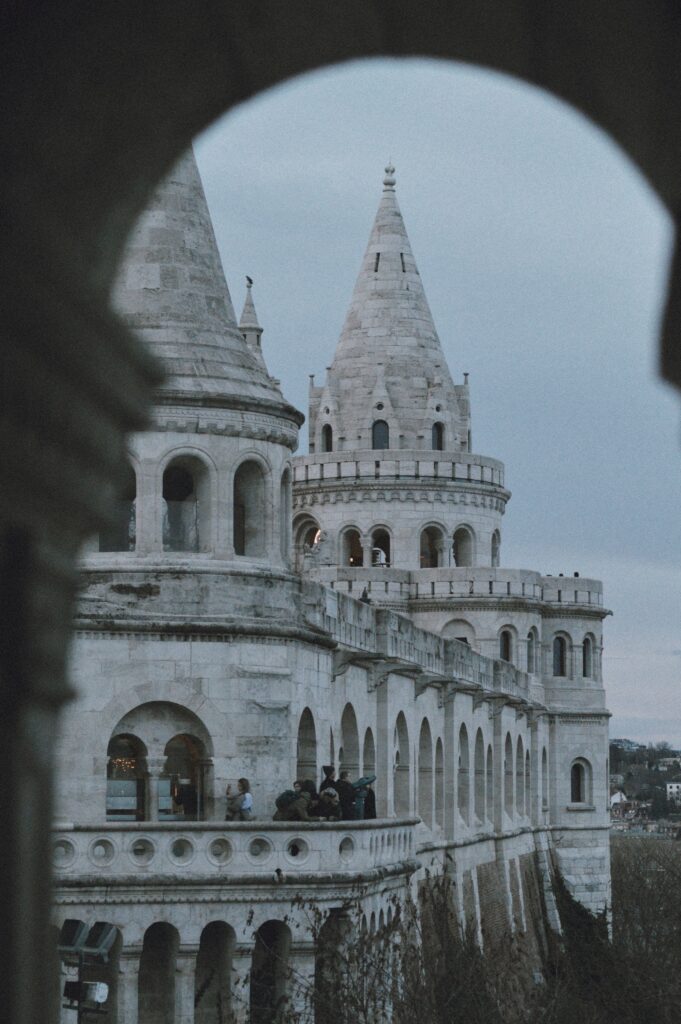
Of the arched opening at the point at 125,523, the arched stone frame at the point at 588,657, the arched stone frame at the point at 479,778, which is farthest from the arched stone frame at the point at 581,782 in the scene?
the arched opening at the point at 125,523

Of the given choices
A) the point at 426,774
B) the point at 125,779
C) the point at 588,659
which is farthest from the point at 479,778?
the point at 125,779

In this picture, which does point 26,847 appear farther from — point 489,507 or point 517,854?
point 489,507

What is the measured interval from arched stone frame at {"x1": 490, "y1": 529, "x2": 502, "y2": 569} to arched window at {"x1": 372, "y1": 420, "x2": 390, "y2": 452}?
4.32 m

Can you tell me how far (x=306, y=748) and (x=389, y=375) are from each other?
1519 inches

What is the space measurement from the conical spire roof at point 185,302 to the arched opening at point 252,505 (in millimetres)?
903

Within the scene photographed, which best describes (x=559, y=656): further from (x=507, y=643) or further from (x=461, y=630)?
(x=461, y=630)

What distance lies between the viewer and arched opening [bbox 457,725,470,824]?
1923 inches

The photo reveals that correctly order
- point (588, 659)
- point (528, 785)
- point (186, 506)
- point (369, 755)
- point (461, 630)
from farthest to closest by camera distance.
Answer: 1. point (588, 659)
2. point (528, 785)
3. point (461, 630)
4. point (369, 755)
5. point (186, 506)

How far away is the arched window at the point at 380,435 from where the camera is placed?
67125mm

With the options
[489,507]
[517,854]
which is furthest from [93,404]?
[489,507]

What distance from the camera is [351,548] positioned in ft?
216

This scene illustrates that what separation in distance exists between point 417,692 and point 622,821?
147 metres

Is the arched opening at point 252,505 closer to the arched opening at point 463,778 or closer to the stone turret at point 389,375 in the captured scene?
the arched opening at point 463,778

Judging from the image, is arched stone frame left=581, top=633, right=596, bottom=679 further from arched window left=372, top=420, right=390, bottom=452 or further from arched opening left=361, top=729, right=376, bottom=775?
arched opening left=361, top=729, right=376, bottom=775
